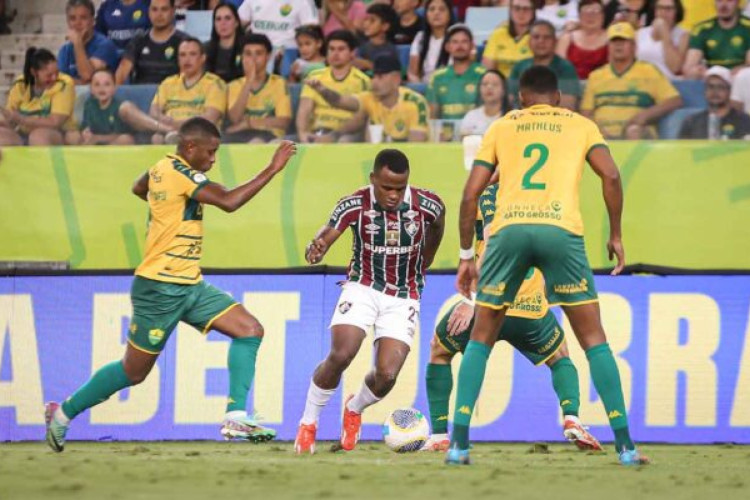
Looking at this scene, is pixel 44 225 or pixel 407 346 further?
pixel 44 225

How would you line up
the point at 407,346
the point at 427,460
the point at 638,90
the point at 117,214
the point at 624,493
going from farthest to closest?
the point at 117,214
the point at 638,90
the point at 407,346
the point at 427,460
the point at 624,493

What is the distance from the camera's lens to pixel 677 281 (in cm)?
1197

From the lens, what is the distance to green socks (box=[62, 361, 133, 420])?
9.90 m

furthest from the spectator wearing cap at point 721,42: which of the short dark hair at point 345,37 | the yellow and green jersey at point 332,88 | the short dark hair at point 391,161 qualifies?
the short dark hair at point 391,161

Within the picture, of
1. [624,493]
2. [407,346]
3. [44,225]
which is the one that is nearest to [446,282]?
[407,346]

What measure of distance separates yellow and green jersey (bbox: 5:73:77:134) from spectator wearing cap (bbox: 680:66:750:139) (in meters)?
5.89

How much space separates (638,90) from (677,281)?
2268mm

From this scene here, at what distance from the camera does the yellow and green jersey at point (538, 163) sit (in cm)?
819

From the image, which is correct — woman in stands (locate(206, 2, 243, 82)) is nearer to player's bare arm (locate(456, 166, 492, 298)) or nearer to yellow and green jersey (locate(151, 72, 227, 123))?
yellow and green jersey (locate(151, 72, 227, 123))

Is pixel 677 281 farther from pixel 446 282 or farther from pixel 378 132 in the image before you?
pixel 378 132

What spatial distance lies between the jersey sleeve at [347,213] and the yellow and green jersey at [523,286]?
0.85m

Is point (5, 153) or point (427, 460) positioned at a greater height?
point (5, 153)

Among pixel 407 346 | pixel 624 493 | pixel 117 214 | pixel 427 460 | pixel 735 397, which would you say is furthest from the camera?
pixel 117 214

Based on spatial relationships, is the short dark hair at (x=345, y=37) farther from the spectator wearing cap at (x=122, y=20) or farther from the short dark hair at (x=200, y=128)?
the short dark hair at (x=200, y=128)
